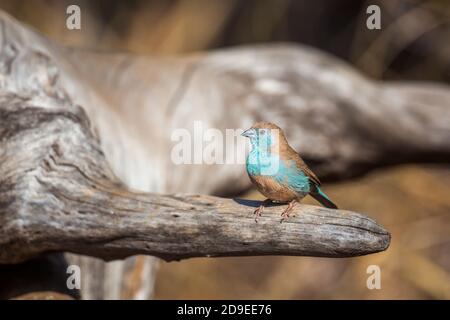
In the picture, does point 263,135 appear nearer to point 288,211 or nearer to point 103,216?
point 288,211

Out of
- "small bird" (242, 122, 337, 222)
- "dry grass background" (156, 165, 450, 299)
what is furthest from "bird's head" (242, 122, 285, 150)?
"dry grass background" (156, 165, 450, 299)

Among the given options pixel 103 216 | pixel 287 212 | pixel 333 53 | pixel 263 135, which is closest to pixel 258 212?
pixel 287 212

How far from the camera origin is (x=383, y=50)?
23.7ft

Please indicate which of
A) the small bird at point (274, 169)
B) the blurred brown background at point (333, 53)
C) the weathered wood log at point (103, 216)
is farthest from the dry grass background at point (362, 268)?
the small bird at point (274, 169)

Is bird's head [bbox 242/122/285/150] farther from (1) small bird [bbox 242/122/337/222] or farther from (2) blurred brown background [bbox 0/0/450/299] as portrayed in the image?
(2) blurred brown background [bbox 0/0/450/299]

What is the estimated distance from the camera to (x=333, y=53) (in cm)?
776

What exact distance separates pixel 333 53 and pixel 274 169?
15.9ft

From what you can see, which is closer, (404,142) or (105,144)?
(105,144)

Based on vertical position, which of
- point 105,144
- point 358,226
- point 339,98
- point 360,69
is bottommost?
point 358,226

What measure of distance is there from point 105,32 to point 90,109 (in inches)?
141

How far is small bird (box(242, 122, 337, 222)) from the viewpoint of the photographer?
10.2 feet

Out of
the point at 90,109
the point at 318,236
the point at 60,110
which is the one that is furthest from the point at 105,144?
the point at 318,236

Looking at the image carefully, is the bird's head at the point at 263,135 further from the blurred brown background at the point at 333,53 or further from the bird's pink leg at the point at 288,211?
the blurred brown background at the point at 333,53
